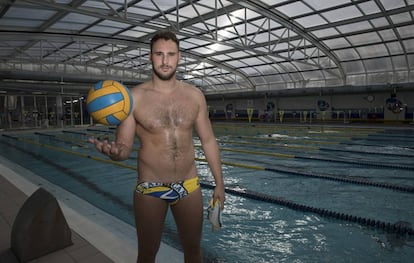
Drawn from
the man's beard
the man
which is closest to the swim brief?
the man

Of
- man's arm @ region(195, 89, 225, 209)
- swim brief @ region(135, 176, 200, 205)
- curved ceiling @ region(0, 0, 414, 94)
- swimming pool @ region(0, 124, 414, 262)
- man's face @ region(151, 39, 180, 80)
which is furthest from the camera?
curved ceiling @ region(0, 0, 414, 94)

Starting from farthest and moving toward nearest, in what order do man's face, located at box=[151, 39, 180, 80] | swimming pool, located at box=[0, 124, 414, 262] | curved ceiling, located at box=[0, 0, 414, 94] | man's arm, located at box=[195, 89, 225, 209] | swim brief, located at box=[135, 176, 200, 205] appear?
1. curved ceiling, located at box=[0, 0, 414, 94]
2. swimming pool, located at box=[0, 124, 414, 262]
3. man's arm, located at box=[195, 89, 225, 209]
4. swim brief, located at box=[135, 176, 200, 205]
5. man's face, located at box=[151, 39, 180, 80]

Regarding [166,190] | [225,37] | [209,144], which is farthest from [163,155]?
[225,37]

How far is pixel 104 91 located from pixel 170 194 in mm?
760

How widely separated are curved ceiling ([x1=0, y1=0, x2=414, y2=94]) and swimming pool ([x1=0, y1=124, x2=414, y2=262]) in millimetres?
7212

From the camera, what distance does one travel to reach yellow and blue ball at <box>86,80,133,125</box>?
5.60 ft

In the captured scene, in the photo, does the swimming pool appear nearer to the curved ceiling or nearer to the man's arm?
the man's arm

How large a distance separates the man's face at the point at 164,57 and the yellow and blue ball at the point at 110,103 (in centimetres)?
24

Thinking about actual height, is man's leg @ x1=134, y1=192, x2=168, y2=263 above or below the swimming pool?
above

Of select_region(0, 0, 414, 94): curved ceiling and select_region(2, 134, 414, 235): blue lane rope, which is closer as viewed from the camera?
select_region(2, 134, 414, 235): blue lane rope

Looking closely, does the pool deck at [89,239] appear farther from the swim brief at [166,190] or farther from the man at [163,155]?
the swim brief at [166,190]

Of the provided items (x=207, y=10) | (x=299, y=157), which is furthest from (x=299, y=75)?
(x=299, y=157)

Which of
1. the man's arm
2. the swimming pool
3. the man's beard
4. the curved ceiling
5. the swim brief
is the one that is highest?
the curved ceiling

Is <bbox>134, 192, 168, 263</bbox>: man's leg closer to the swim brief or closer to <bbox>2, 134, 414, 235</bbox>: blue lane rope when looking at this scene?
the swim brief
